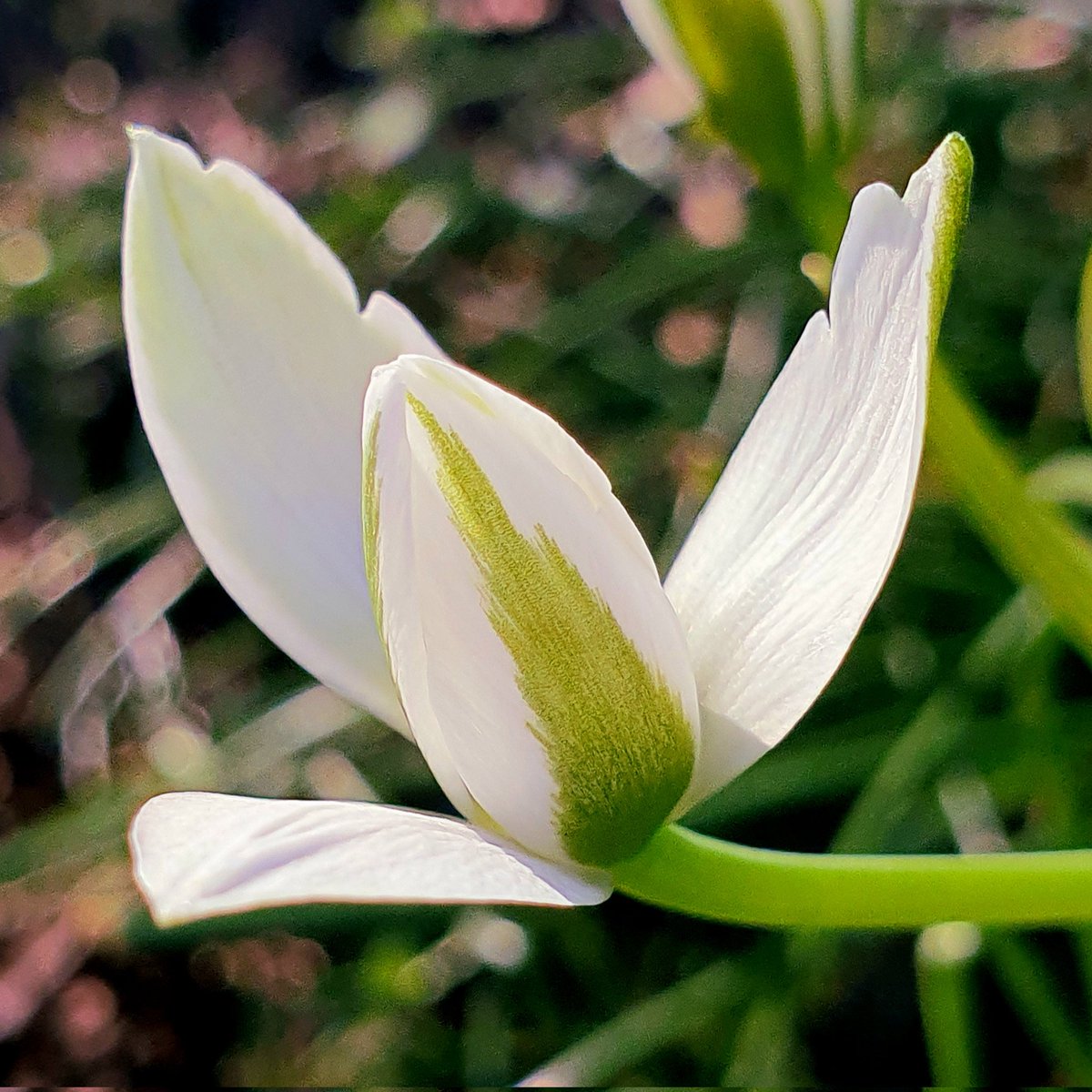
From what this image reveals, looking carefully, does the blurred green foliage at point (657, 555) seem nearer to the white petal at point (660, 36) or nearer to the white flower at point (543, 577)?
the white petal at point (660, 36)

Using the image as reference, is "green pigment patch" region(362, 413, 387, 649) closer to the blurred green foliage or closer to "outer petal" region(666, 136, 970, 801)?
"outer petal" region(666, 136, 970, 801)

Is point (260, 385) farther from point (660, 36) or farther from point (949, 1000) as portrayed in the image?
point (949, 1000)

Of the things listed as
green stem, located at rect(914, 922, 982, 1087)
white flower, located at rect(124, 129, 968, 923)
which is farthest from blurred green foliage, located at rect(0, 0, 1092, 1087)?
white flower, located at rect(124, 129, 968, 923)

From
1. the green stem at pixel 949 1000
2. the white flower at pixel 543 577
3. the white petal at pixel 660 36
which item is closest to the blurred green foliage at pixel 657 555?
the green stem at pixel 949 1000

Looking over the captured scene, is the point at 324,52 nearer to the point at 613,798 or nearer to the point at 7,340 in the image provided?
the point at 7,340

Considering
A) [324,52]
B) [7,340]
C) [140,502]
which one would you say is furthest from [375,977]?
[324,52]

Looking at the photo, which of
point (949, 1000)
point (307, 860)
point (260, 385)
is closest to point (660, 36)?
point (260, 385)
